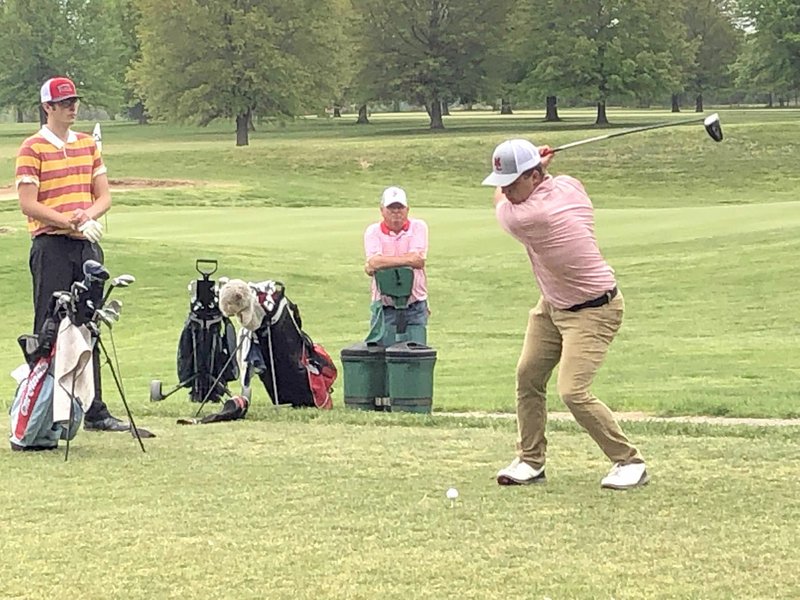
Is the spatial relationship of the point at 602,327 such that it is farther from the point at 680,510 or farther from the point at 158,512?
the point at 158,512

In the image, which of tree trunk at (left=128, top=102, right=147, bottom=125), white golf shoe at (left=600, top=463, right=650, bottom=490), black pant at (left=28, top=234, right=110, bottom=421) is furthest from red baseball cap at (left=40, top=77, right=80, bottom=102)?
tree trunk at (left=128, top=102, right=147, bottom=125)

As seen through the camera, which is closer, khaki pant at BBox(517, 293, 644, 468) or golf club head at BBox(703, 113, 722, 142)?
khaki pant at BBox(517, 293, 644, 468)

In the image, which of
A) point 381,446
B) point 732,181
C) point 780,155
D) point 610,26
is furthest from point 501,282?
point 610,26

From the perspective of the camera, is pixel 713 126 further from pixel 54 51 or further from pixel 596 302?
pixel 54 51

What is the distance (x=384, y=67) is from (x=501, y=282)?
51266 millimetres

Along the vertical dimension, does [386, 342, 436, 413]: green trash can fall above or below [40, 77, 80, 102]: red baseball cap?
below

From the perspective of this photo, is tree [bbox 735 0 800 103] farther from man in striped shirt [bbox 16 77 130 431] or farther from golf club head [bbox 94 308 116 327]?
golf club head [bbox 94 308 116 327]

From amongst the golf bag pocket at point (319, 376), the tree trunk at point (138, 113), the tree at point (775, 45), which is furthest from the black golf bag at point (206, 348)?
the tree trunk at point (138, 113)

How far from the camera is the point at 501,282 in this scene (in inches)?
816

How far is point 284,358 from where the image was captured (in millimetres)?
9602

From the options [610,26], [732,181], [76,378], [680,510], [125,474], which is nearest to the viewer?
[680,510]

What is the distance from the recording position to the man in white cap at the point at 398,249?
9.88 m

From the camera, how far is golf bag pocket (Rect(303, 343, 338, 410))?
9727mm

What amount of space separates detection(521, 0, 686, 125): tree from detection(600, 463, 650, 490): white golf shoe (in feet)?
196
